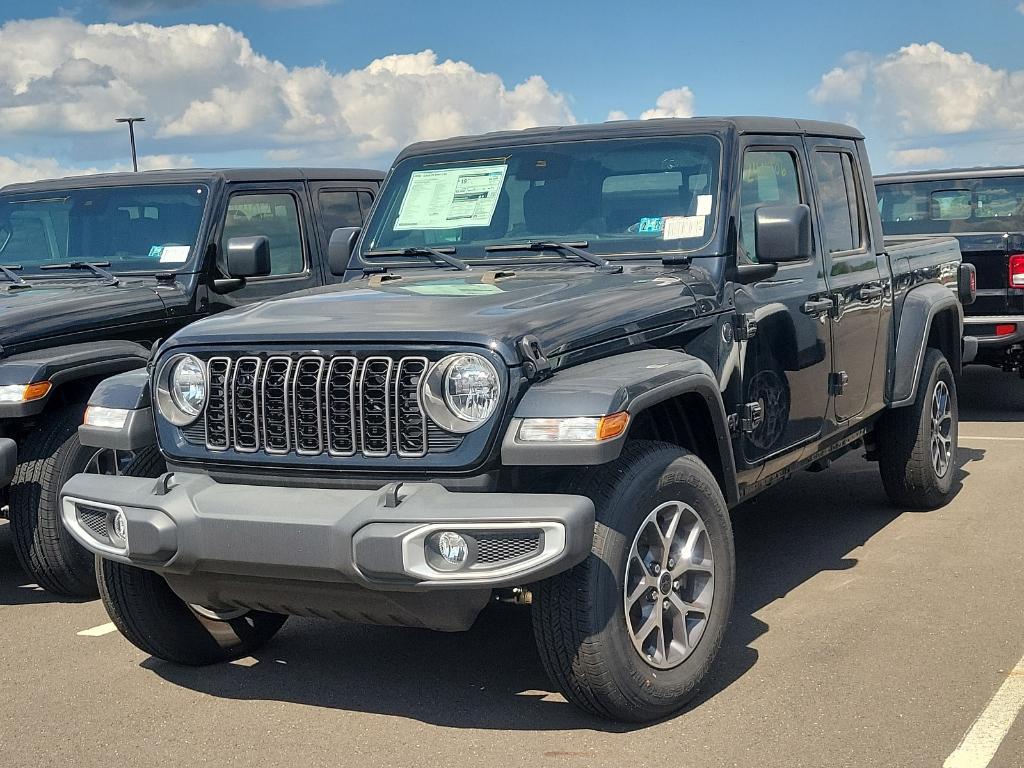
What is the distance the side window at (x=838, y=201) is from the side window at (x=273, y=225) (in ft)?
9.88

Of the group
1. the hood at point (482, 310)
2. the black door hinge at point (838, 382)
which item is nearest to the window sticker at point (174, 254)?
the hood at point (482, 310)

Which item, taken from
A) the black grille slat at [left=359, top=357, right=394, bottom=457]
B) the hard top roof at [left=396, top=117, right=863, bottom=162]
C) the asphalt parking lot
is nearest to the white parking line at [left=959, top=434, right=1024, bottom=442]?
the asphalt parking lot

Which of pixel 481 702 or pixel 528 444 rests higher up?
pixel 528 444

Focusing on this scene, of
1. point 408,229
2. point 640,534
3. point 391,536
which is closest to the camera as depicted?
point 391,536

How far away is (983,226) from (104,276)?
7064mm

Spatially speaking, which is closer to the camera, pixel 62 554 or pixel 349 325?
pixel 349 325

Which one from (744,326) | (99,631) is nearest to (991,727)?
(744,326)

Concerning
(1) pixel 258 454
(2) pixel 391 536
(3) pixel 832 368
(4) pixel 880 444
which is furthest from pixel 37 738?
(4) pixel 880 444

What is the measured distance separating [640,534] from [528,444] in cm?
55

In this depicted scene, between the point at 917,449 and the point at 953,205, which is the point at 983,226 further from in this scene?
the point at 917,449

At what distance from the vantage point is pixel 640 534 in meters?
4.21

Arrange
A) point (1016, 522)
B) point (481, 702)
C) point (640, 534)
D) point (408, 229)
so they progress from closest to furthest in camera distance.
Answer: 1. point (640, 534)
2. point (481, 702)
3. point (408, 229)
4. point (1016, 522)

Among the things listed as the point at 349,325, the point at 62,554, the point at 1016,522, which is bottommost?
the point at 1016,522

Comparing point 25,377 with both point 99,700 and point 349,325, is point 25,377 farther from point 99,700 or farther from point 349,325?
point 349,325
